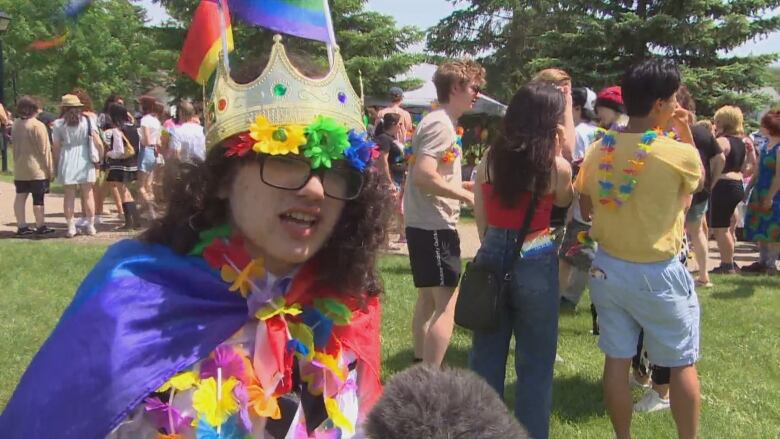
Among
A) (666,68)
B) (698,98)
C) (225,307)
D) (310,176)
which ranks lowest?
(225,307)

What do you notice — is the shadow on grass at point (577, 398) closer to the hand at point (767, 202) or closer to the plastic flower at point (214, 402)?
the plastic flower at point (214, 402)

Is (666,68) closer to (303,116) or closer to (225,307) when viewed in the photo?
(303,116)

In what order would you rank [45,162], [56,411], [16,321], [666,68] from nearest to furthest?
1. [56,411]
2. [666,68]
3. [16,321]
4. [45,162]

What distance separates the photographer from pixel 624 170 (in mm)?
3289

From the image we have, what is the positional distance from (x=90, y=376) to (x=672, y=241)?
2.67m

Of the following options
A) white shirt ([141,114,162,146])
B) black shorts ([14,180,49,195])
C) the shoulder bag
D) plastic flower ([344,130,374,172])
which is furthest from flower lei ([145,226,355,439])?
white shirt ([141,114,162,146])

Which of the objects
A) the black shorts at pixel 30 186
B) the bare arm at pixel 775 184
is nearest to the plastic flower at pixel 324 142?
the bare arm at pixel 775 184

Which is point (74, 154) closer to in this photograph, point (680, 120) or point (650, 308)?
point (680, 120)

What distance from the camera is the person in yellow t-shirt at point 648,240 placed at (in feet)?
10.7


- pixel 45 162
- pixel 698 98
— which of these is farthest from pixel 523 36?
pixel 45 162

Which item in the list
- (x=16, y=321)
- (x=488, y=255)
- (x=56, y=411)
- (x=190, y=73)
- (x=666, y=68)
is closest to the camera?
(x=56, y=411)

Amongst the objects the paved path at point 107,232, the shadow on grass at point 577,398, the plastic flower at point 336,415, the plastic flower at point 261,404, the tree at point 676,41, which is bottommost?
the shadow on grass at point 577,398

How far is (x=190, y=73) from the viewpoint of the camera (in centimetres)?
189

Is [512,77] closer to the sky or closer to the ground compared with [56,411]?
closer to the sky
